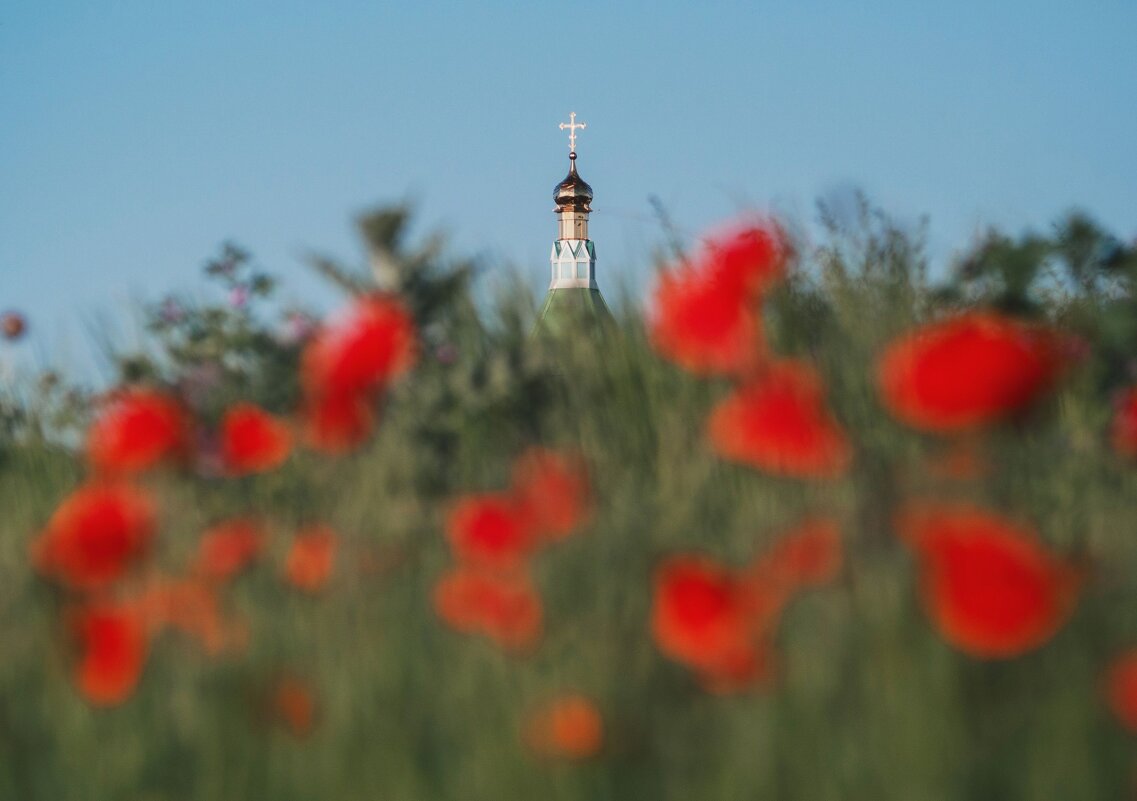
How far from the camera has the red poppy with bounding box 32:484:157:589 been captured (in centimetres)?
273

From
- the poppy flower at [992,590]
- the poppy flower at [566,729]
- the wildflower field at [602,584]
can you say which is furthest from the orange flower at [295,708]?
the poppy flower at [992,590]

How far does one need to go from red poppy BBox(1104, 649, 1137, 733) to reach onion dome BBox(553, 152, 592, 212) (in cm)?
5182

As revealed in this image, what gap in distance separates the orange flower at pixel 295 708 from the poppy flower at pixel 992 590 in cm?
93

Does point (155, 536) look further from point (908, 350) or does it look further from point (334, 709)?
point (908, 350)

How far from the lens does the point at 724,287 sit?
318 centimetres

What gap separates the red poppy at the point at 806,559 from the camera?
7.90ft

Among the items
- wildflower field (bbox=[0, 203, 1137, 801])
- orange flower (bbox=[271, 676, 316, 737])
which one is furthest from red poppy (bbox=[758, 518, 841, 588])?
orange flower (bbox=[271, 676, 316, 737])

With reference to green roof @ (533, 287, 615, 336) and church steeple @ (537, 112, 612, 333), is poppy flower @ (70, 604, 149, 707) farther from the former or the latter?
church steeple @ (537, 112, 612, 333)

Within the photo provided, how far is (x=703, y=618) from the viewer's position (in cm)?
221

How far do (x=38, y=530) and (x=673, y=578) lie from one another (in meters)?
2.00

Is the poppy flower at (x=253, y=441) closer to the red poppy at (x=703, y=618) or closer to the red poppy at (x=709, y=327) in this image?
the red poppy at (x=709, y=327)

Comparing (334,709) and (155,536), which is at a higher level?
(155,536)

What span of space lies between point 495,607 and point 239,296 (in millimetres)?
2777

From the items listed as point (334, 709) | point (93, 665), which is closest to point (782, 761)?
point (334, 709)
